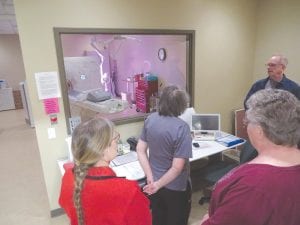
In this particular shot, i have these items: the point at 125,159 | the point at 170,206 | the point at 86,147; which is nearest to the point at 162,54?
the point at 125,159

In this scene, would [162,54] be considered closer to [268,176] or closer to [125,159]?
[125,159]

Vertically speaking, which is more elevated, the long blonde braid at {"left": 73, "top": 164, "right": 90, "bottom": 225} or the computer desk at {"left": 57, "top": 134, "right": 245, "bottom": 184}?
the long blonde braid at {"left": 73, "top": 164, "right": 90, "bottom": 225}

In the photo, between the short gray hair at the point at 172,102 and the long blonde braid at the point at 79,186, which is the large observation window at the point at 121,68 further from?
the long blonde braid at the point at 79,186

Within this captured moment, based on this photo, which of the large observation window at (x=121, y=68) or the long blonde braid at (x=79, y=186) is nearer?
the long blonde braid at (x=79, y=186)

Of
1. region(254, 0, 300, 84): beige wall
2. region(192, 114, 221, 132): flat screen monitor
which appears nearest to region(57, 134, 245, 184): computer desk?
region(192, 114, 221, 132): flat screen monitor

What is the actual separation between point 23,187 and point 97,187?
291cm

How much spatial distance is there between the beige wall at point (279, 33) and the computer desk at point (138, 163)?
63.9 inches

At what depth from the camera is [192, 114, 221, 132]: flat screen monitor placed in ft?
9.45

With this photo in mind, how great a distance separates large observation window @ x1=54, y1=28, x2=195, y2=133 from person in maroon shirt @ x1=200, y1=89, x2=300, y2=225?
5.21ft

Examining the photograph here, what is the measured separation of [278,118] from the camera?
0.84 m

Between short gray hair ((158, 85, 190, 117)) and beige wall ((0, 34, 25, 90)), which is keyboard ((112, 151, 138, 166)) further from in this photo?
beige wall ((0, 34, 25, 90))

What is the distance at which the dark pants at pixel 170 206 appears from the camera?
183 centimetres

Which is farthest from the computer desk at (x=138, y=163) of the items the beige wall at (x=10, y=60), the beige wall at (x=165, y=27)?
the beige wall at (x=10, y=60)

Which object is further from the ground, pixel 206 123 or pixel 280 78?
pixel 280 78
